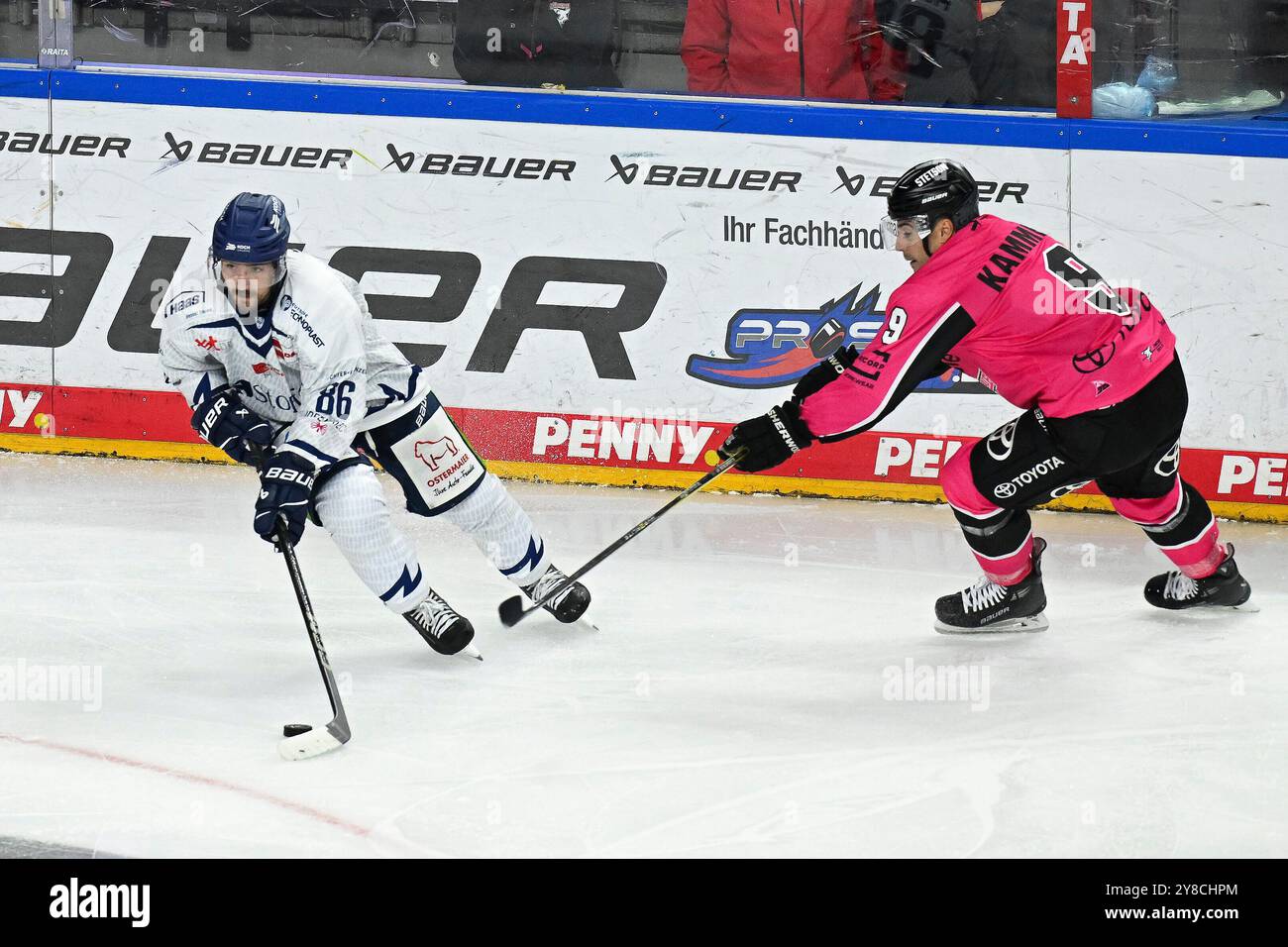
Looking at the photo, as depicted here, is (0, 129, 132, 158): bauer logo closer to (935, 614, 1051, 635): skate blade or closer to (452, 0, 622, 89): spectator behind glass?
(452, 0, 622, 89): spectator behind glass

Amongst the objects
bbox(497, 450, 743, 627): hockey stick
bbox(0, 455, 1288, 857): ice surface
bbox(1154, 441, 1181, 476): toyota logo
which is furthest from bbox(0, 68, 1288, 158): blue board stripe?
bbox(497, 450, 743, 627): hockey stick

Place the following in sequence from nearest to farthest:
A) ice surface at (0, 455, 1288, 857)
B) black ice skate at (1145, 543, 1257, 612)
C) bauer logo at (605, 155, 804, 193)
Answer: ice surface at (0, 455, 1288, 857) < black ice skate at (1145, 543, 1257, 612) < bauer logo at (605, 155, 804, 193)

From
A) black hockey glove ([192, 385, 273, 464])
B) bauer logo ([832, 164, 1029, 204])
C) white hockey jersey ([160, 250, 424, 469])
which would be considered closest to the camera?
white hockey jersey ([160, 250, 424, 469])

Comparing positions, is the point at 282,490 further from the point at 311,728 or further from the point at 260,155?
the point at 260,155

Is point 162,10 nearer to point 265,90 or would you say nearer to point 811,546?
point 265,90

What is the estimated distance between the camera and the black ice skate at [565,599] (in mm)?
4234

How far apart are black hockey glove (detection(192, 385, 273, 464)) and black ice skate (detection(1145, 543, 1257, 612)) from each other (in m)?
2.41

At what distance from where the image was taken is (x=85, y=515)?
5.25 metres

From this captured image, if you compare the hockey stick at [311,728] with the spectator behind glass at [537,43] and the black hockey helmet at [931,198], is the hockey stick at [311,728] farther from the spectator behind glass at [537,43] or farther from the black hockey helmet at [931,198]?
the spectator behind glass at [537,43]

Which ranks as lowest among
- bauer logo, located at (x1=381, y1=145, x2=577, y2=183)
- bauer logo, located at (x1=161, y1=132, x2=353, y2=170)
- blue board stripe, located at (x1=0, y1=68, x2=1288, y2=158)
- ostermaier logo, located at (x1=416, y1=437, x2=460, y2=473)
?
ostermaier logo, located at (x1=416, y1=437, x2=460, y2=473)

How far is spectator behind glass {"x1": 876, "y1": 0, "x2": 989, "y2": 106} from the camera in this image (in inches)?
216

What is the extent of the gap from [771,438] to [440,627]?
3.03 feet

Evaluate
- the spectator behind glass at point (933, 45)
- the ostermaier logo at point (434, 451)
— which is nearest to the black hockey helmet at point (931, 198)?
the ostermaier logo at point (434, 451)

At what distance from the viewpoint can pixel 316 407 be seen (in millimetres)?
3633
